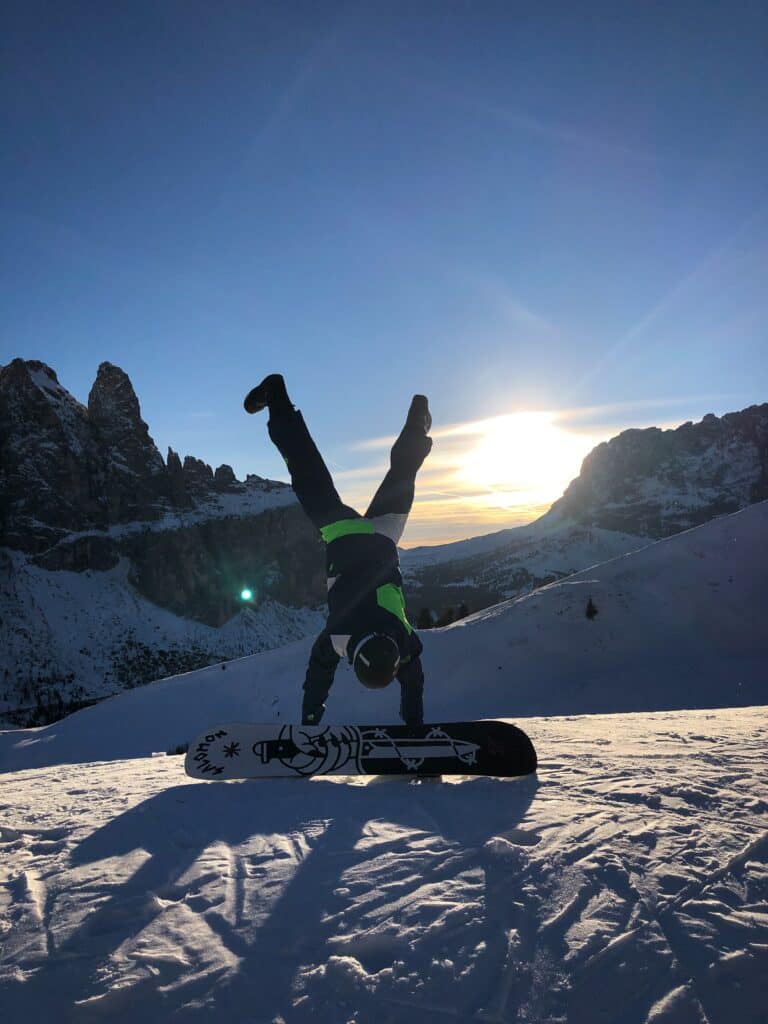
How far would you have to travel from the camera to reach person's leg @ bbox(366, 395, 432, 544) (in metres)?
7.56

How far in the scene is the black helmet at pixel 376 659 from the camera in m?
5.47

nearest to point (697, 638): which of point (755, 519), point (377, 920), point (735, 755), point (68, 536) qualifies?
point (755, 519)

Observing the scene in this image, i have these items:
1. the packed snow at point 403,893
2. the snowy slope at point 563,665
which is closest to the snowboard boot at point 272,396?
the packed snow at point 403,893

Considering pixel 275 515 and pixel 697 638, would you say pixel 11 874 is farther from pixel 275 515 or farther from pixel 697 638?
pixel 275 515

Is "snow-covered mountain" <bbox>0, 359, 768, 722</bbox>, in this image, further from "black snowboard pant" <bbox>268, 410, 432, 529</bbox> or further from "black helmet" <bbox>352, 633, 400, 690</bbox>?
"black helmet" <bbox>352, 633, 400, 690</bbox>

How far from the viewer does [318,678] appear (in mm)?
6711

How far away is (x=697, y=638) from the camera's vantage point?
20.5 meters

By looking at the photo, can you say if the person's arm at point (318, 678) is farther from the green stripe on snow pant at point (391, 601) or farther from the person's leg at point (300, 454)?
the person's leg at point (300, 454)

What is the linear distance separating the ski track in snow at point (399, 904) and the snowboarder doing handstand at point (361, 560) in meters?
1.30

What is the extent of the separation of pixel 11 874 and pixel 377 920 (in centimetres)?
268

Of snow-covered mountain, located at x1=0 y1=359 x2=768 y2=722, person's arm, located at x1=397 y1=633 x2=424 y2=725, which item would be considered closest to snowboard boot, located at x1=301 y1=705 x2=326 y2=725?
person's arm, located at x1=397 y1=633 x2=424 y2=725

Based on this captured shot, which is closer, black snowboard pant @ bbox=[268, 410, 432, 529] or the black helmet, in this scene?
the black helmet

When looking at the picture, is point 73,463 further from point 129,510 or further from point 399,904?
point 399,904

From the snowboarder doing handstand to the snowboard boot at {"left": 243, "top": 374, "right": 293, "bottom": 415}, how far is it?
14 mm
